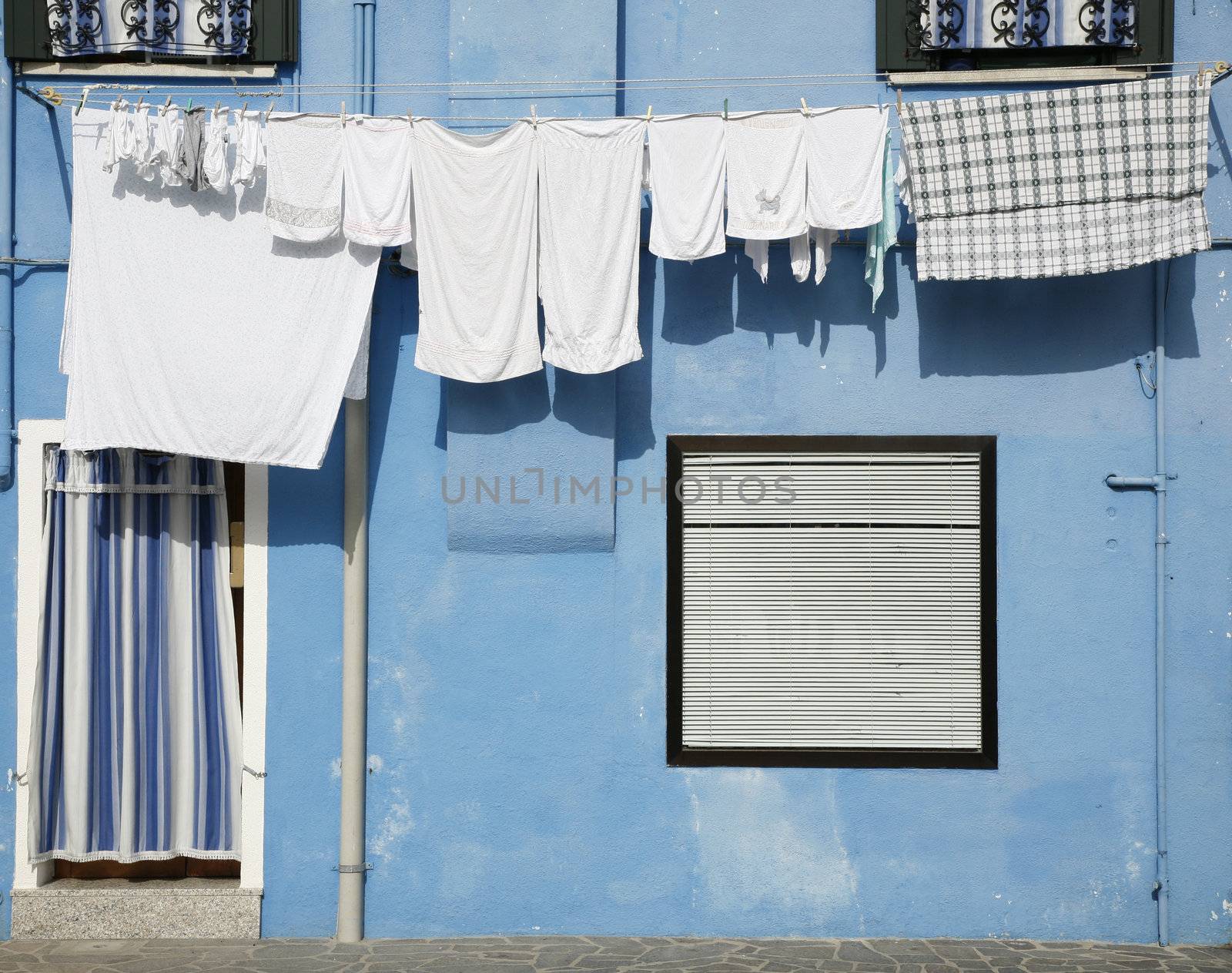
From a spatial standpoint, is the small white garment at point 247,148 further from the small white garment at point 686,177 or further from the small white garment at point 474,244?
the small white garment at point 686,177

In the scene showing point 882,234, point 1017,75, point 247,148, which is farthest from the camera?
point 1017,75

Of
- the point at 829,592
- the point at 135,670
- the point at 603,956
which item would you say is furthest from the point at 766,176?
the point at 135,670

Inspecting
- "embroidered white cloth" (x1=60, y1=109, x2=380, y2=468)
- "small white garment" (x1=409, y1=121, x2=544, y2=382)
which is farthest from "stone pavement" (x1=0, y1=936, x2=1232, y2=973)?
"small white garment" (x1=409, y1=121, x2=544, y2=382)

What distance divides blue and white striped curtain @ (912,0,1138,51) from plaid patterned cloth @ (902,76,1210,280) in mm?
533

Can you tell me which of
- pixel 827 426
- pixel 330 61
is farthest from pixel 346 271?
pixel 827 426

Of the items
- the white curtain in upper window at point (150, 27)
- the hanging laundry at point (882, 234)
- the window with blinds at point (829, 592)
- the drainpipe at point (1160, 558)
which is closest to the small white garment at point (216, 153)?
the white curtain in upper window at point (150, 27)

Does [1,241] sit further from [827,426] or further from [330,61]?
[827,426]

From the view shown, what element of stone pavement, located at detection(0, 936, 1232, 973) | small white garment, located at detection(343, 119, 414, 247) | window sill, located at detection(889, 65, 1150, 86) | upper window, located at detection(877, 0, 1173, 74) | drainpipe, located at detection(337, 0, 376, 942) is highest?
upper window, located at detection(877, 0, 1173, 74)

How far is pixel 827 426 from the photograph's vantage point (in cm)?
614

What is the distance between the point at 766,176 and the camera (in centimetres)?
577

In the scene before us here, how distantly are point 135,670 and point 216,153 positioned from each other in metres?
2.65

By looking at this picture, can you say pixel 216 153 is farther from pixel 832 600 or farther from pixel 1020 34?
pixel 1020 34

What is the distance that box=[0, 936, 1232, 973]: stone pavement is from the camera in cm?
561

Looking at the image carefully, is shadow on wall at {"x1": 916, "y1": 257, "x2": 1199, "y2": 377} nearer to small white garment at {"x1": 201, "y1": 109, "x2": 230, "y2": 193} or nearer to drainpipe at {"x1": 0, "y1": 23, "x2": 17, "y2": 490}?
small white garment at {"x1": 201, "y1": 109, "x2": 230, "y2": 193}
